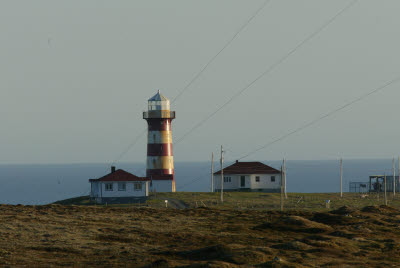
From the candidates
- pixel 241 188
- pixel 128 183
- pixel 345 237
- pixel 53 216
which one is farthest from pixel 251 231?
pixel 241 188

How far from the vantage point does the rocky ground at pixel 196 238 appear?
115 feet

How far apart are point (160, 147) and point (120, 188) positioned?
28.9 ft

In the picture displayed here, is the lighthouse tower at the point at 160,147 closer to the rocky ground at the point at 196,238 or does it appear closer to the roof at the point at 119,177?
the roof at the point at 119,177

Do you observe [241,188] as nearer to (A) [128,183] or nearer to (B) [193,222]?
(A) [128,183]

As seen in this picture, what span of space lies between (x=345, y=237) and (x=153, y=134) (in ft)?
151

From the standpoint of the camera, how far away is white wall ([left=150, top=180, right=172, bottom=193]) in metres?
87.9

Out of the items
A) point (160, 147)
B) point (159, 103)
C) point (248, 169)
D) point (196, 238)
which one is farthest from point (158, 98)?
point (196, 238)

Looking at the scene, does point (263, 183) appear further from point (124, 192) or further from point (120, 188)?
point (120, 188)

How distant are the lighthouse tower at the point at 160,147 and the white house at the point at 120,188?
6563mm

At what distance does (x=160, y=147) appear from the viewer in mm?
86688

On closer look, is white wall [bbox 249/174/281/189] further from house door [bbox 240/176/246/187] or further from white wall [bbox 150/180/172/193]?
white wall [bbox 150/180/172/193]

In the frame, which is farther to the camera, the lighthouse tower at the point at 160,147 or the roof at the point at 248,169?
the roof at the point at 248,169

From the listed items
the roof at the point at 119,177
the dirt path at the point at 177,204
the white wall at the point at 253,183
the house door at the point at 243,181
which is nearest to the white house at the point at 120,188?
the roof at the point at 119,177

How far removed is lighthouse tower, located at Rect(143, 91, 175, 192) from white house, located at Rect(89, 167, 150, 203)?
6563 millimetres
